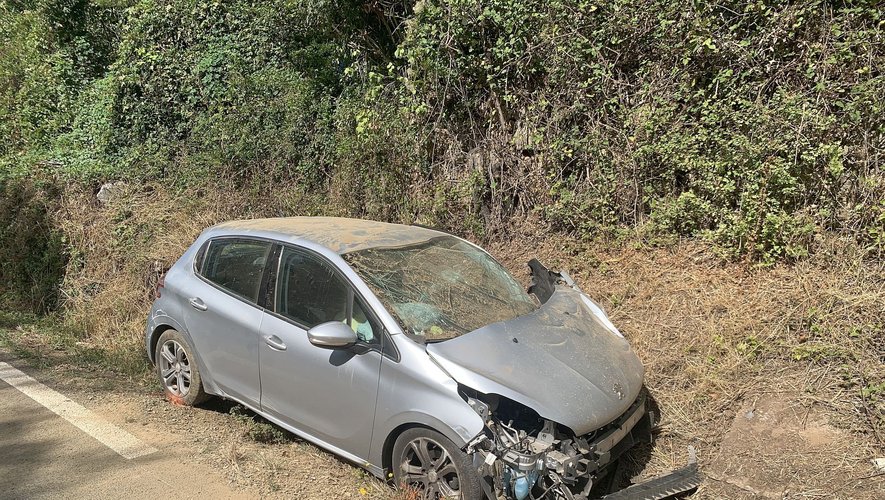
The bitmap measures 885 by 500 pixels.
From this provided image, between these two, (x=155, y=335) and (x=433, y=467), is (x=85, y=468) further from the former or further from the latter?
(x=433, y=467)

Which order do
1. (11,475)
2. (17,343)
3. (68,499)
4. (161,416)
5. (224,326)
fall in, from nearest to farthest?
(68,499) < (11,475) < (224,326) < (161,416) < (17,343)

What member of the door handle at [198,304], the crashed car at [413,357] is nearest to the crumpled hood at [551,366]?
the crashed car at [413,357]

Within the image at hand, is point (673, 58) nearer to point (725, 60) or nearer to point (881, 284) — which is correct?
point (725, 60)

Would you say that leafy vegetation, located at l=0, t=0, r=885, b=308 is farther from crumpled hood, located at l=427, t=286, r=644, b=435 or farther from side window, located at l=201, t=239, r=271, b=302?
side window, located at l=201, t=239, r=271, b=302

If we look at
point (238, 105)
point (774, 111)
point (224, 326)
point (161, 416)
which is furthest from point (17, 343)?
point (774, 111)

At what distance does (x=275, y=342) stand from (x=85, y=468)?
60.3 inches

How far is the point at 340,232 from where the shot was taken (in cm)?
455

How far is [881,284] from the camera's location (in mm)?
4562

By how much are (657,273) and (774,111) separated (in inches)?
68.0

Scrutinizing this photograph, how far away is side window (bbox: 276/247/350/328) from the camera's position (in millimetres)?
3959

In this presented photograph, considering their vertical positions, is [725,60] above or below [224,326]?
above

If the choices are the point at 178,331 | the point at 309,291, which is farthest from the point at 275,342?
the point at 178,331

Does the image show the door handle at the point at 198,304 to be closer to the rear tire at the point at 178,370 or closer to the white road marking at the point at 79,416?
the rear tire at the point at 178,370

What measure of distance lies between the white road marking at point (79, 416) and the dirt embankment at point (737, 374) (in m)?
0.34
